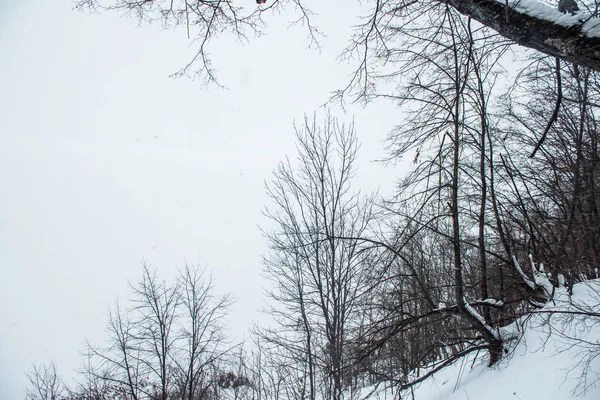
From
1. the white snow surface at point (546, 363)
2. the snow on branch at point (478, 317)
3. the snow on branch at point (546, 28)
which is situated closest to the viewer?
the snow on branch at point (546, 28)

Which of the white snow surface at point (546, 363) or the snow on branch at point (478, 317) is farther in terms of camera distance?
the snow on branch at point (478, 317)

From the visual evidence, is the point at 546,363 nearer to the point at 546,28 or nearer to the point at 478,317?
the point at 478,317

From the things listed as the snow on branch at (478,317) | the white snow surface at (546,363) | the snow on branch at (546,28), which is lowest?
the white snow surface at (546,363)

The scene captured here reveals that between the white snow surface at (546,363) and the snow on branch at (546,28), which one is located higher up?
the snow on branch at (546,28)

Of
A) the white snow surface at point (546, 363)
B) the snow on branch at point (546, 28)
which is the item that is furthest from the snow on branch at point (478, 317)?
the snow on branch at point (546, 28)

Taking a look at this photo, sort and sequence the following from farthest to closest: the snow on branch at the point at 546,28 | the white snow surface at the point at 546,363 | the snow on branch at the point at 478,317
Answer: the snow on branch at the point at 478,317 < the white snow surface at the point at 546,363 < the snow on branch at the point at 546,28

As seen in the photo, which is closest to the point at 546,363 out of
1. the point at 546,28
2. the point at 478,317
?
the point at 478,317

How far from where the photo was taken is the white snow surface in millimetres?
3309

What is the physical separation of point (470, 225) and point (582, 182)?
207 centimetres

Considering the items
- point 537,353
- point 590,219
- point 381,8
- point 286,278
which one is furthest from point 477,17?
point 286,278

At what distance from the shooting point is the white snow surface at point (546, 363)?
3309mm

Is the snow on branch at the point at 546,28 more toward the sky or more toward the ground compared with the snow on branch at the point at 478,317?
more toward the sky

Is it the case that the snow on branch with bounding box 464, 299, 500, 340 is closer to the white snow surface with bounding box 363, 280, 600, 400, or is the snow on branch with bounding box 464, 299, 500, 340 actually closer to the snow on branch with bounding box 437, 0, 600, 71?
the white snow surface with bounding box 363, 280, 600, 400

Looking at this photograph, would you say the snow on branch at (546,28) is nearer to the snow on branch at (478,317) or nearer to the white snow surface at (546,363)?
the white snow surface at (546,363)
